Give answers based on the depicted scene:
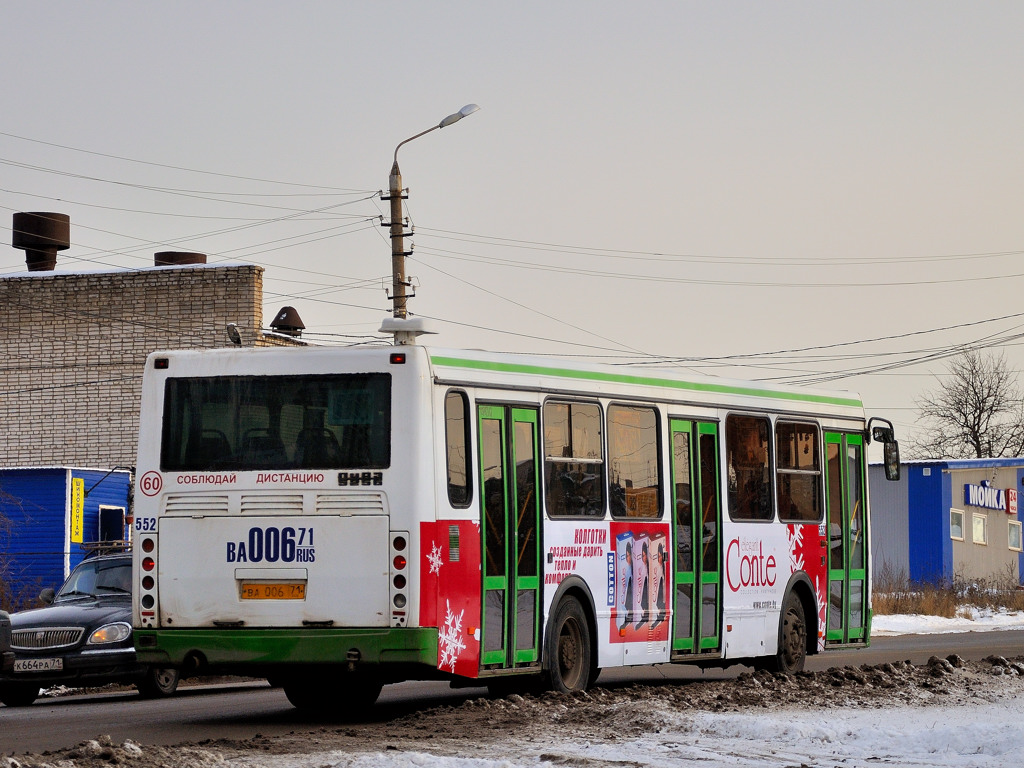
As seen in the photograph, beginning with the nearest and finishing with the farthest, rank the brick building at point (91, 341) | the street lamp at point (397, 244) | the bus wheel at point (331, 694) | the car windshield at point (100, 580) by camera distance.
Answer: the bus wheel at point (331, 694)
the car windshield at point (100, 580)
the street lamp at point (397, 244)
the brick building at point (91, 341)

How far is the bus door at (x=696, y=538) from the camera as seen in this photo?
16.3m

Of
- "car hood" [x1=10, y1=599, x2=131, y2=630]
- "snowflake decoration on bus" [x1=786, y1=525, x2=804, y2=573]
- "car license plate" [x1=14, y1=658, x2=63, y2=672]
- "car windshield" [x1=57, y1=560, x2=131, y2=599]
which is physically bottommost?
"car license plate" [x1=14, y1=658, x2=63, y2=672]

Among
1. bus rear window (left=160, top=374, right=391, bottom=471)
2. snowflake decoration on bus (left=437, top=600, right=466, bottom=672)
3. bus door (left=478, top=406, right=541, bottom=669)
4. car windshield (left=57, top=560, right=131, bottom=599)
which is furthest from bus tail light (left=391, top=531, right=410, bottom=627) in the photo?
car windshield (left=57, top=560, right=131, bottom=599)

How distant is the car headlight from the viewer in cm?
1662

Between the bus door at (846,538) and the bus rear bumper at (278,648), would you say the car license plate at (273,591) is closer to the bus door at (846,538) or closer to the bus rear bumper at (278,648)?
the bus rear bumper at (278,648)

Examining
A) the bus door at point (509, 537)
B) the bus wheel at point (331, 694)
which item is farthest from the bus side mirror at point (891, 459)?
the bus wheel at point (331, 694)

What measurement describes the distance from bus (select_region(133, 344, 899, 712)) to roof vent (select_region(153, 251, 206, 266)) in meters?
36.1

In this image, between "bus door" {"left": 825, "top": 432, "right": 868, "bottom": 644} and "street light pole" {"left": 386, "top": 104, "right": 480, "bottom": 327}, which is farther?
"street light pole" {"left": 386, "top": 104, "right": 480, "bottom": 327}

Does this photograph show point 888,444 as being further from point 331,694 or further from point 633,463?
point 331,694

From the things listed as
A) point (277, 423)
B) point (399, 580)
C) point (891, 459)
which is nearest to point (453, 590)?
point (399, 580)

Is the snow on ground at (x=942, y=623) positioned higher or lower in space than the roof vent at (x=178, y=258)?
lower

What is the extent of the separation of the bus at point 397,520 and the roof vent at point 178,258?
1420 inches

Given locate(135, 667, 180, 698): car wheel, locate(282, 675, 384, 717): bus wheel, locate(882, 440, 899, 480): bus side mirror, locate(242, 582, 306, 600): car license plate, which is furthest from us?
locate(882, 440, 899, 480): bus side mirror

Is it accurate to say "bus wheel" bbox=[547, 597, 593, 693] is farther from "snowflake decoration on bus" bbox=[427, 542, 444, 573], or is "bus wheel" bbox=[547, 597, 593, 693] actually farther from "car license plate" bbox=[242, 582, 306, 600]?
"car license plate" bbox=[242, 582, 306, 600]
